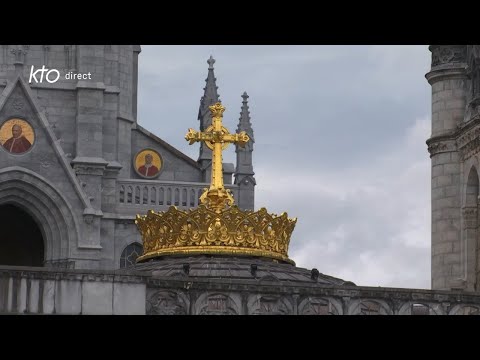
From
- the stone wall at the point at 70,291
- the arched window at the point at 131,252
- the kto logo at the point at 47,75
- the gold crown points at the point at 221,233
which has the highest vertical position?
the kto logo at the point at 47,75

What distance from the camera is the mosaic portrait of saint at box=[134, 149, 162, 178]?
57375 millimetres

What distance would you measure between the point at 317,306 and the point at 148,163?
3403 centimetres

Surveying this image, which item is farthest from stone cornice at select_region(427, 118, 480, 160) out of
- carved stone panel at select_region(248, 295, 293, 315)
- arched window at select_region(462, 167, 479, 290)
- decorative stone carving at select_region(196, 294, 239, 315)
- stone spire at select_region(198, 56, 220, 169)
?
stone spire at select_region(198, 56, 220, 169)

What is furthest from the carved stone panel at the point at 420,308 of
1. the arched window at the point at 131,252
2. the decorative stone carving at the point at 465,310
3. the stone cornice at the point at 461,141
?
the arched window at the point at 131,252

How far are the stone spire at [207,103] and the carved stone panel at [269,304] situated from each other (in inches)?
1320

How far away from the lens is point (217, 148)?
2691 centimetres

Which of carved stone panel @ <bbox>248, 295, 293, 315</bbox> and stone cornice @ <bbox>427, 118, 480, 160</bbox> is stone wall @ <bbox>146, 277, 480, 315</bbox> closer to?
carved stone panel @ <bbox>248, 295, 293, 315</bbox>

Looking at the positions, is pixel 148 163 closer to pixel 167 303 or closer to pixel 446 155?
pixel 446 155

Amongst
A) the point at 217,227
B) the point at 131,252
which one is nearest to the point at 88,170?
the point at 131,252

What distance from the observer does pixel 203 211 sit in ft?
87.1

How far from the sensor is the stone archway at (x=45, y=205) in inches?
2042

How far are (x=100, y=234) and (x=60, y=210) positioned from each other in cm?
183

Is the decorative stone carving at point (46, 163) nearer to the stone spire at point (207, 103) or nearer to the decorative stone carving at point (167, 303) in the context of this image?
the stone spire at point (207, 103)
